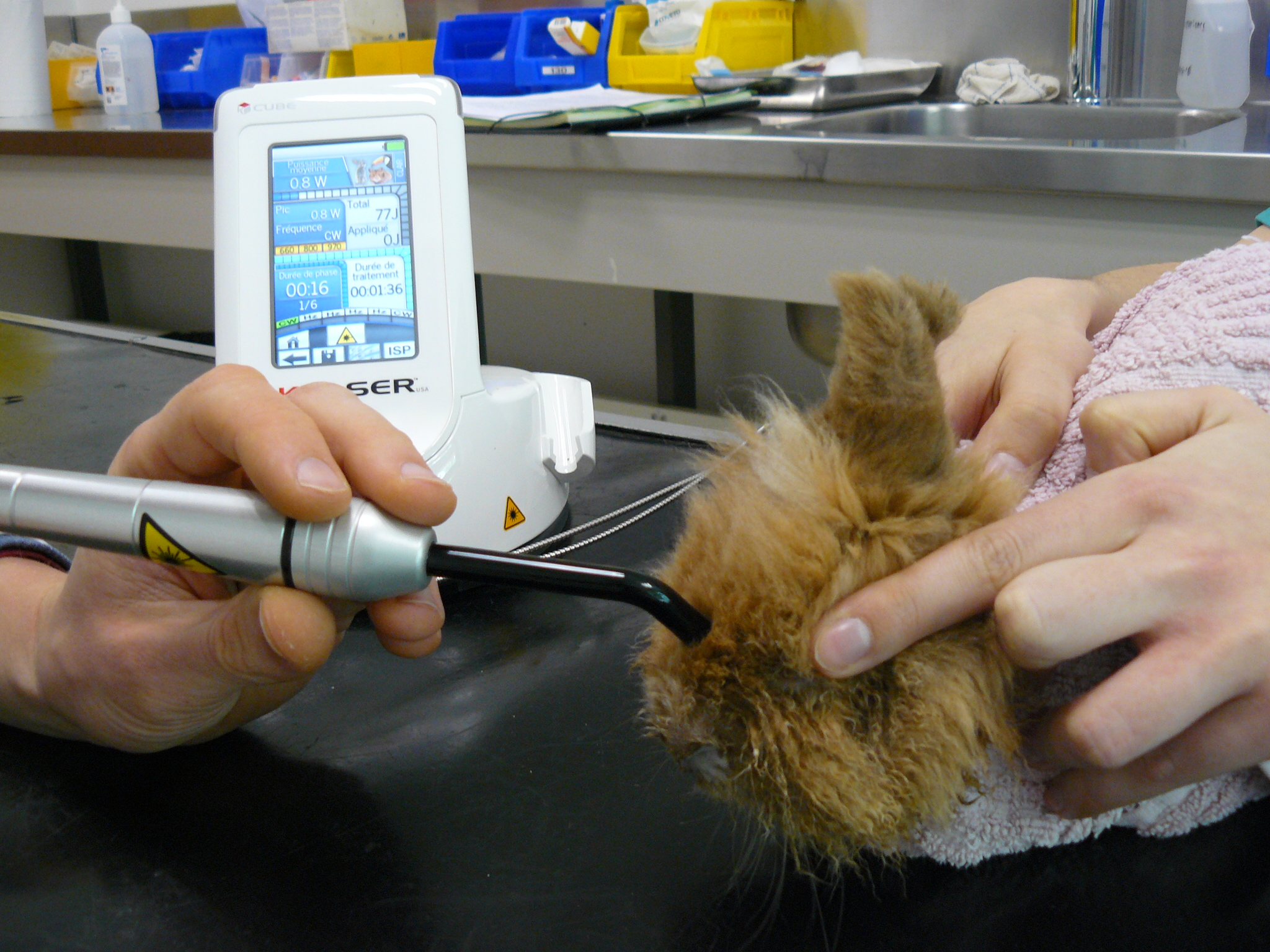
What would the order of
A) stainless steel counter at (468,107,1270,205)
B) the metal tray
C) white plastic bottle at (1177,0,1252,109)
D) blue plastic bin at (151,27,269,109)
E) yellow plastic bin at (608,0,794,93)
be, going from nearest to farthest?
stainless steel counter at (468,107,1270,205)
white plastic bottle at (1177,0,1252,109)
the metal tray
yellow plastic bin at (608,0,794,93)
blue plastic bin at (151,27,269,109)

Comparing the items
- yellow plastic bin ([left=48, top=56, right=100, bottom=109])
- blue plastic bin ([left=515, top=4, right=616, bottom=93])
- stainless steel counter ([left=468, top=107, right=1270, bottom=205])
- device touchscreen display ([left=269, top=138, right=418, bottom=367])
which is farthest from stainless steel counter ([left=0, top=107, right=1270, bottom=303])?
yellow plastic bin ([left=48, top=56, right=100, bottom=109])

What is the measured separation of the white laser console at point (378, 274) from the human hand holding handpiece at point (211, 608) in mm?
210

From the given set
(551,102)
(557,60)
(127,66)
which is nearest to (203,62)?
(127,66)

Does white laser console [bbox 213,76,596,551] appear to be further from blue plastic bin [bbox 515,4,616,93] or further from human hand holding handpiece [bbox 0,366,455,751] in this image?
blue plastic bin [bbox 515,4,616,93]

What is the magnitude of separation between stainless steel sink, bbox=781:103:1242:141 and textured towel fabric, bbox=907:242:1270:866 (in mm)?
1052

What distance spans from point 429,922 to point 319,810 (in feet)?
0.32

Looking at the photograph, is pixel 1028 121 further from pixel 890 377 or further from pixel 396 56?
pixel 890 377

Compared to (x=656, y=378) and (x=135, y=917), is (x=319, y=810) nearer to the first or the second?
(x=135, y=917)

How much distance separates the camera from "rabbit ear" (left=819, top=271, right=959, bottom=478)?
0.32m

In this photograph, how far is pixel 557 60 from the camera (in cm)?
193

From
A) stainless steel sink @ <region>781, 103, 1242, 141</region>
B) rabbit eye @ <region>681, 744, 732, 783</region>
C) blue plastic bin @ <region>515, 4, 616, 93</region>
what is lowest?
rabbit eye @ <region>681, 744, 732, 783</region>

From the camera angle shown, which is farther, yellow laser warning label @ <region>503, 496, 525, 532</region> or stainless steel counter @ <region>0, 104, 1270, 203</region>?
stainless steel counter @ <region>0, 104, 1270, 203</region>

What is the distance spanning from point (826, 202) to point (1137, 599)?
103cm

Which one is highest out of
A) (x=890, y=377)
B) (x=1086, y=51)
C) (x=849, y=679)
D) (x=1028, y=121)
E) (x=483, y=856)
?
(x=1086, y=51)
